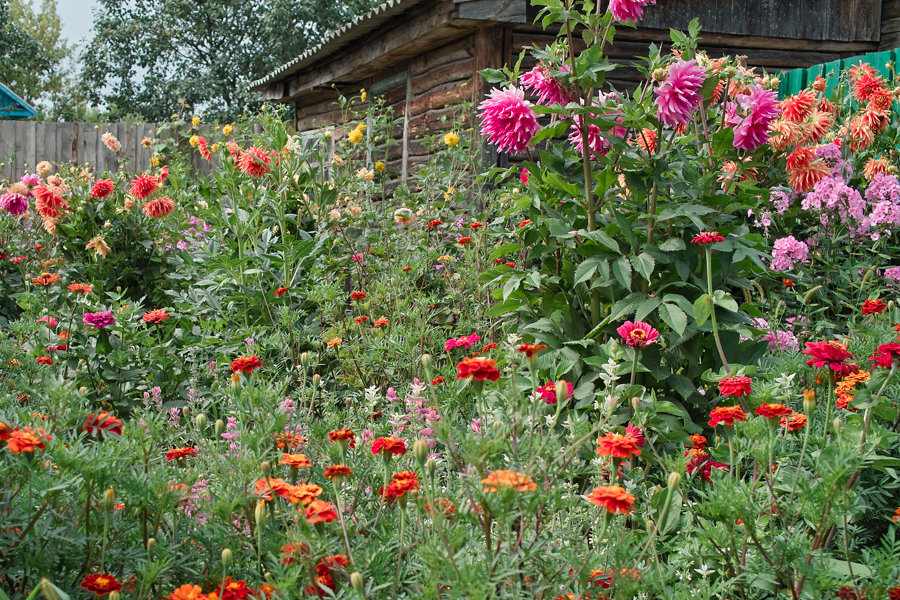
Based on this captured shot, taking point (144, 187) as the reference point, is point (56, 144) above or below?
above

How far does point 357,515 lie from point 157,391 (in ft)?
3.63

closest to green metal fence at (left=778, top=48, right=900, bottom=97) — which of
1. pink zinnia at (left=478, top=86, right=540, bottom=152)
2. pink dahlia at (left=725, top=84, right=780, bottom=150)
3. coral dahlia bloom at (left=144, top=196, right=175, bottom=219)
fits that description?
pink dahlia at (left=725, top=84, right=780, bottom=150)

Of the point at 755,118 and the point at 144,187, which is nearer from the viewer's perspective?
the point at 755,118

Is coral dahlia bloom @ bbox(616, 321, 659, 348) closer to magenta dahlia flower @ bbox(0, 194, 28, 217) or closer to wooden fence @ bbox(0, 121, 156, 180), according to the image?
magenta dahlia flower @ bbox(0, 194, 28, 217)

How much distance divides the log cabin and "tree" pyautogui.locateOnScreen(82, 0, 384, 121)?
13.5 m

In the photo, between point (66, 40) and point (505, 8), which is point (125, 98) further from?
point (505, 8)

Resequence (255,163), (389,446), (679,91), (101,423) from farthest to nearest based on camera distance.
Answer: (255,163) → (679,91) → (101,423) → (389,446)

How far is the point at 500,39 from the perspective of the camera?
5.90m

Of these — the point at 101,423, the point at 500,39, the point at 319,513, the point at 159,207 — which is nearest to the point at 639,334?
the point at 319,513

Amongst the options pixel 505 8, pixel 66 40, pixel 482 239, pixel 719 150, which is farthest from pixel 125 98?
pixel 719 150

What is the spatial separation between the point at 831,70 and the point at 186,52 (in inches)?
793

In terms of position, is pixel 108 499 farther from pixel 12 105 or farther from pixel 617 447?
pixel 12 105

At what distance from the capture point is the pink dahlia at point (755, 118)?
86.0 inches

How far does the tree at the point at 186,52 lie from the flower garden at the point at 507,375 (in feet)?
56.0
